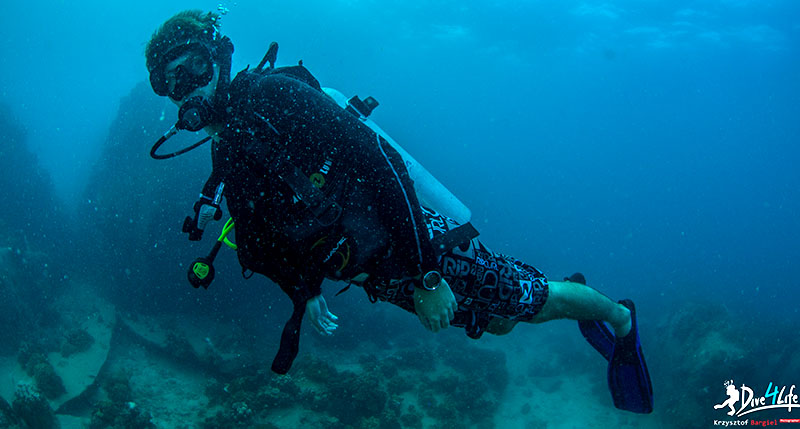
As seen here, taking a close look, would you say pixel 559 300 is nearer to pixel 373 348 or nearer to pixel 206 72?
pixel 206 72

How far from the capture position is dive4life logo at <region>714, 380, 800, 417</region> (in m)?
11.1

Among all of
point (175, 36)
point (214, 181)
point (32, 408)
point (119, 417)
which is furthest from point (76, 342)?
point (175, 36)

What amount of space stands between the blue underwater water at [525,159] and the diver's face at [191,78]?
708 cm

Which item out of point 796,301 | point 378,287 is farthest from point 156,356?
point 796,301

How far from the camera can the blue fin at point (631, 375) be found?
3.65 metres

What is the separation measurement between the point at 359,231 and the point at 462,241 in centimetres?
70

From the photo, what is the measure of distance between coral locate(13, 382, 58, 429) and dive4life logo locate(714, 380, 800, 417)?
50.7 ft

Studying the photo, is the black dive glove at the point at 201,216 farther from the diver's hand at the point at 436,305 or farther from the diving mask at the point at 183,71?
the diver's hand at the point at 436,305

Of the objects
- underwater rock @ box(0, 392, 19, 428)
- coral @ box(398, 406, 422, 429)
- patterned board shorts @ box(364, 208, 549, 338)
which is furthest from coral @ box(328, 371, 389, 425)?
patterned board shorts @ box(364, 208, 549, 338)

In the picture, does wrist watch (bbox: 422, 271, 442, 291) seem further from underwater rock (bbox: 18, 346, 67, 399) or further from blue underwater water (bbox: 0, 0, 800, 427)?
underwater rock (bbox: 18, 346, 67, 399)

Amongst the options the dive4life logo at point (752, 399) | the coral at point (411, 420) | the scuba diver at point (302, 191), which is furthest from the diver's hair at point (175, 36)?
the dive4life logo at point (752, 399)

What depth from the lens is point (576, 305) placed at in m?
3.17

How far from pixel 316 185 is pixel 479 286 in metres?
1.29

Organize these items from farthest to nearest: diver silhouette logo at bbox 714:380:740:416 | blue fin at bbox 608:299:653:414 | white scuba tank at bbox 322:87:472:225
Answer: diver silhouette logo at bbox 714:380:740:416, blue fin at bbox 608:299:653:414, white scuba tank at bbox 322:87:472:225
